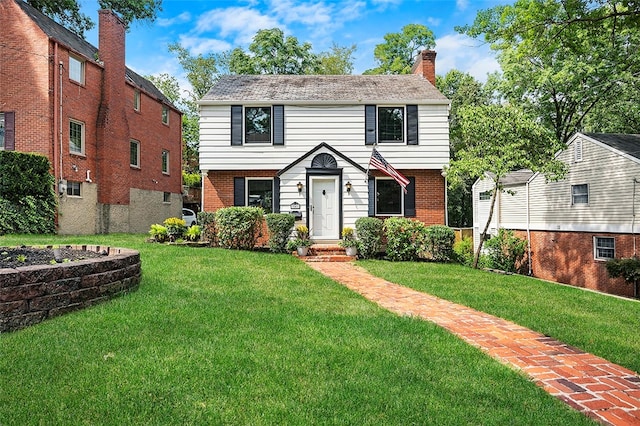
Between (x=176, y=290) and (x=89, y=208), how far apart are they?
12.4 m

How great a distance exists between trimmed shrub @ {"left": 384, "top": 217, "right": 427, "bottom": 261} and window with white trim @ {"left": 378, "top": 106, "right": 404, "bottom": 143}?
387cm

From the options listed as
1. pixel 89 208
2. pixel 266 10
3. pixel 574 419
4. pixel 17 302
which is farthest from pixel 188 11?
pixel 574 419

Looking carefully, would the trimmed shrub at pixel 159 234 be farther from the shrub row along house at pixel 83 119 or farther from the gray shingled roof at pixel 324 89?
the gray shingled roof at pixel 324 89

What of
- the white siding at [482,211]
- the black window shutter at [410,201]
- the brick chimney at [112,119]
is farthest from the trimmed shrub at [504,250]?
the brick chimney at [112,119]

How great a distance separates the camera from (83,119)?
16516 mm

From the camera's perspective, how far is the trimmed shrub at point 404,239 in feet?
41.4

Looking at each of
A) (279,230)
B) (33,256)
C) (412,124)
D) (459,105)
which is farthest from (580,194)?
(33,256)

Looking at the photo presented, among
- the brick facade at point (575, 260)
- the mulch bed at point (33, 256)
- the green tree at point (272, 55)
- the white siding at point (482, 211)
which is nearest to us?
the mulch bed at point (33, 256)

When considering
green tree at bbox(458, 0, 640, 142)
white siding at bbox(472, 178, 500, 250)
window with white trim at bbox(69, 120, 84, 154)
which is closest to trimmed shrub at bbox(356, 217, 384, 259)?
green tree at bbox(458, 0, 640, 142)

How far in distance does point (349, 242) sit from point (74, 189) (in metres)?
10.9

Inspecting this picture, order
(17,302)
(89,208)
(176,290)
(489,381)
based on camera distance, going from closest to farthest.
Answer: (489,381), (17,302), (176,290), (89,208)

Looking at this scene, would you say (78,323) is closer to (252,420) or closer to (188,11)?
(252,420)

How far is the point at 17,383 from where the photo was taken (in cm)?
318

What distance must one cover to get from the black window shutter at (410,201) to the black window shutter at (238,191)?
586cm
